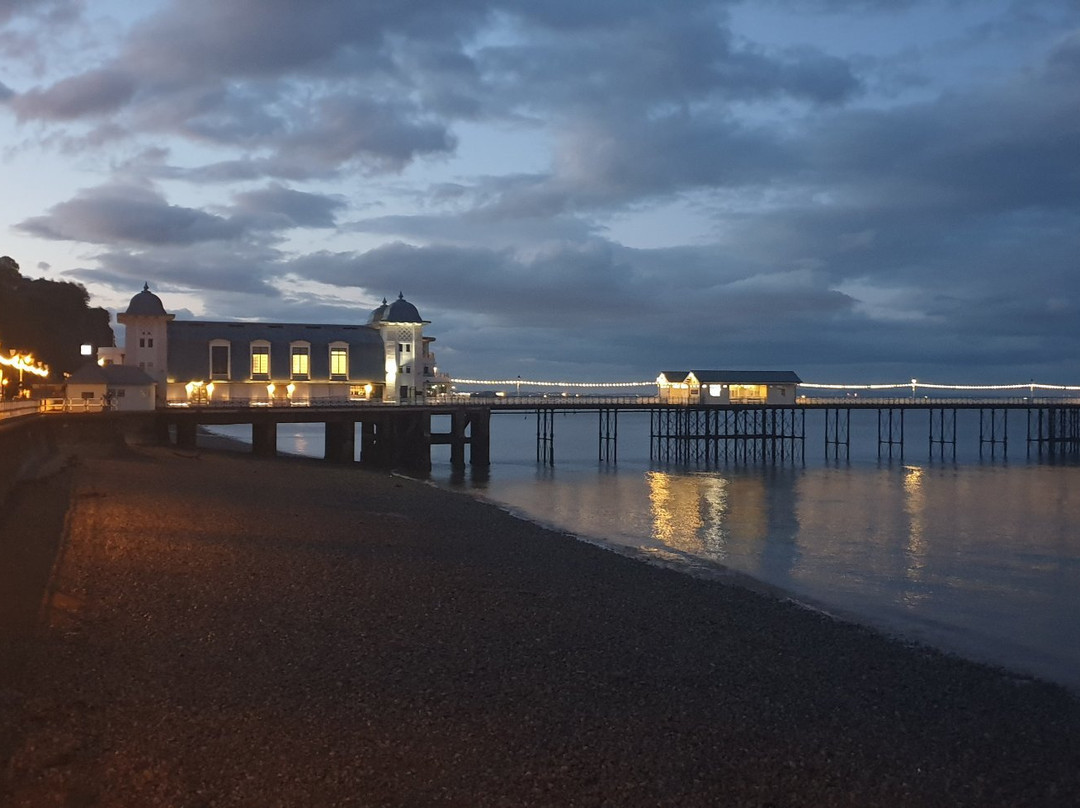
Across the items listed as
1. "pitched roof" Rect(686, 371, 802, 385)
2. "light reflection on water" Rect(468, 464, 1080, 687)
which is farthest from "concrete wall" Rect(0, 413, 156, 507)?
"pitched roof" Rect(686, 371, 802, 385)

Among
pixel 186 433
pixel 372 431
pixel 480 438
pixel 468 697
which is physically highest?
pixel 186 433

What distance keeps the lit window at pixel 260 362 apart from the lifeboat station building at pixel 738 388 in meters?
25.1

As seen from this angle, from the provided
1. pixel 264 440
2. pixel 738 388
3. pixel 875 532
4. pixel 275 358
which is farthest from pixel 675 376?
pixel 875 532

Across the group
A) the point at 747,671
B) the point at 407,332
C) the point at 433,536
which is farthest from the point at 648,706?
the point at 407,332

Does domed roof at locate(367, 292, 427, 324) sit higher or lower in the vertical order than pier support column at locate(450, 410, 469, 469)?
higher

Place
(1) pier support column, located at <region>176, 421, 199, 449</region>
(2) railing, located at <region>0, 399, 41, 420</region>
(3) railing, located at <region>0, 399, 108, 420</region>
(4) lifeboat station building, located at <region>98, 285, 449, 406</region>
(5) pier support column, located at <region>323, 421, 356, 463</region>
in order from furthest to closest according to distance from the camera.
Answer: (4) lifeboat station building, located at <region>98, 285, 449, 406</region> < (5) pier support column, located at <region>323, 421, 356, 463</region> < (1) pier support column, located at <region>176, 421, 199, 449</region> < (3) railing, located at <region>0, 399, 108, 420</region> < (2) railing, located at <region>0, 399, 41, 420</region>

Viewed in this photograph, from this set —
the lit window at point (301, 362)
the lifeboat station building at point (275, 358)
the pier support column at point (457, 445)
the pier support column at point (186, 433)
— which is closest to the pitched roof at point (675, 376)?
the lifeboat station building at point (275, 358)

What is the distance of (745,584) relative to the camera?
62.8 ft

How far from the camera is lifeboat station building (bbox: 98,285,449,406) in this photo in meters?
50.9

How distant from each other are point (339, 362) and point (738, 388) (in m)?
26.0

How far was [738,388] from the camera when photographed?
207 ft

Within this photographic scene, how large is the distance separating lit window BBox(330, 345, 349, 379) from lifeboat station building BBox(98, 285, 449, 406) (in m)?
0.06

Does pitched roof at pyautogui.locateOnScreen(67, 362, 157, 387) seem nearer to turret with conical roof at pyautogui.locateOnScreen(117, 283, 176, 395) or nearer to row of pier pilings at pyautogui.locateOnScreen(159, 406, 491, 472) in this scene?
row of pier pilings at pyautogui.locateOnScreen(159, 406, 491, 472)

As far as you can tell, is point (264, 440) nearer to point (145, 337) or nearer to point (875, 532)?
point (145, 337)
